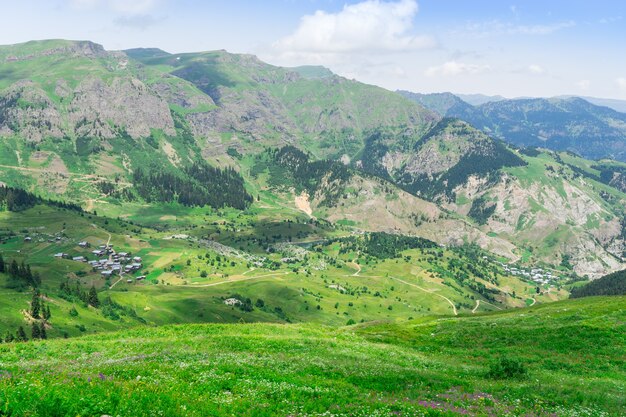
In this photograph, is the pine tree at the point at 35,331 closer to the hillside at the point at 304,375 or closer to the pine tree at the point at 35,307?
the pine tree at the point at 35,307

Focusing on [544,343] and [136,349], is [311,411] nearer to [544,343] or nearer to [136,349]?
[136,349]

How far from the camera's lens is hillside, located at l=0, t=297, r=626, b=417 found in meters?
20.9

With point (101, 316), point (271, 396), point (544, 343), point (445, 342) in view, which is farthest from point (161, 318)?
point (271, 396)

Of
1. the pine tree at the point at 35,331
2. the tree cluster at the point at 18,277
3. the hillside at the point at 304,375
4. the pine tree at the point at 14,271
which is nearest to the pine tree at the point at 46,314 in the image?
the pine tree at the point at 35,331

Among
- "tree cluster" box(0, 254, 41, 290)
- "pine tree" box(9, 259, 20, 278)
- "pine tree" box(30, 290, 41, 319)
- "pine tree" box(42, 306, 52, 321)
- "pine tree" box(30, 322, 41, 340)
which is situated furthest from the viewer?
"pine tree" box(9, 259, 20, 278)

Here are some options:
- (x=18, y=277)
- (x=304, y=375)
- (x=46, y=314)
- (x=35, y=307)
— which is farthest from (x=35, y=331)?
(x=304, y=375)

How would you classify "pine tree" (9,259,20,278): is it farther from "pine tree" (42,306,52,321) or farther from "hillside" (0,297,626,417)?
"hillside" (0,297,626,417)

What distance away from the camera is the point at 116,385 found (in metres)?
21.8

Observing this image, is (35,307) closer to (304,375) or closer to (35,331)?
(35,331)

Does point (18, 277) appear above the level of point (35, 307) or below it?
below

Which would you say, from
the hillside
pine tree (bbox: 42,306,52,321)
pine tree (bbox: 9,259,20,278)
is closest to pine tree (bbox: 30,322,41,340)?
pine tree (bbox: 42,306,52,321)

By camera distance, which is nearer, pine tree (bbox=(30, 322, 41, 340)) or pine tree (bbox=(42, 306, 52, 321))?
pine tree (bbox=(30, 322, 41, 340))

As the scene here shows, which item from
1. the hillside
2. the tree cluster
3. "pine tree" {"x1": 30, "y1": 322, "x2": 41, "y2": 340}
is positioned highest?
the hillside

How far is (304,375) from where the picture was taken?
3362cm
